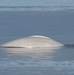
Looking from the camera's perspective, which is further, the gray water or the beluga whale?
the beluga whale

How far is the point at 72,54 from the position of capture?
951 cm

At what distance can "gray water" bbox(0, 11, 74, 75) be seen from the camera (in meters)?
7.98

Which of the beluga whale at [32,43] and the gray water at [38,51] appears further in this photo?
the beluga whale at [32,43]

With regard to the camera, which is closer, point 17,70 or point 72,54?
point 17,70

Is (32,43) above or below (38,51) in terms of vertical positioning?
above

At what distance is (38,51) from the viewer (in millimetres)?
9906

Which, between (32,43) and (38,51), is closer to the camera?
(38,51)

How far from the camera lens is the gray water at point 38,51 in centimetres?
798
